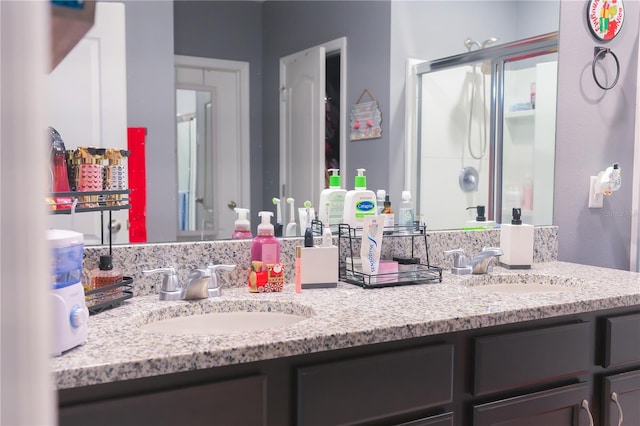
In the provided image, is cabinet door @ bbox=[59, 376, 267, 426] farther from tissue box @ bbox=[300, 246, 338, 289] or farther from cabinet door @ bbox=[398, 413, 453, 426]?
tissue box @ bbox=[300, 246, 338, 289]

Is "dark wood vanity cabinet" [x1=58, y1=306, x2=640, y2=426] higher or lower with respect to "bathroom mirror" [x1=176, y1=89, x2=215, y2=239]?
lower

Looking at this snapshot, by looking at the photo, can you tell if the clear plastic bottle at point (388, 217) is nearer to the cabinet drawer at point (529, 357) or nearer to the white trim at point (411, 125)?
the white trim at point (411, 125)

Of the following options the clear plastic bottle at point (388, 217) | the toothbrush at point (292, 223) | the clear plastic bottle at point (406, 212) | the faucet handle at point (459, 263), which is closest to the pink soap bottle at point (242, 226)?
the toothbrush at point (292, 223)

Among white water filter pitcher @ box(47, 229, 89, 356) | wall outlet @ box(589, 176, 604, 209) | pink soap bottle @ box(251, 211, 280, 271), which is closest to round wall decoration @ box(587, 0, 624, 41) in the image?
wall outlet @ box(589, 176, 604, 209)

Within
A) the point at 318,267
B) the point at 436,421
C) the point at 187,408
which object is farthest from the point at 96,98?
the point at 436,421

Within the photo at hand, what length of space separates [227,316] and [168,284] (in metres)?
0.18

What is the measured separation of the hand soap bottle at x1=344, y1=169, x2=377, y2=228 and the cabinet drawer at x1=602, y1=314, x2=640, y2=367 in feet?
2.46

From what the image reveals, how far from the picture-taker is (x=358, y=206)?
1847 mm

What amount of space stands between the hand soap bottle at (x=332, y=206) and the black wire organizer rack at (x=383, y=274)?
0.18 feet

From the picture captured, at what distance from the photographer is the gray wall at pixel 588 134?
7.60 ft

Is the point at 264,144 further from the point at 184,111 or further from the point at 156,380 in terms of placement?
the point at 156,380

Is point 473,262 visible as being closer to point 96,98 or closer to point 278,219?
point 278,219

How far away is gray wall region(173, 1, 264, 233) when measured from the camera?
1.66m

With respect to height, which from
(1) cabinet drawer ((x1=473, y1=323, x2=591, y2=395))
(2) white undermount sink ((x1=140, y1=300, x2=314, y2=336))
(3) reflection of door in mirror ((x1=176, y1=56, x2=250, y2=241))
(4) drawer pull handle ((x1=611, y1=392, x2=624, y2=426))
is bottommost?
(4) drawer pull handle ((x1=611, y1=392, x2=624, y2=426))
